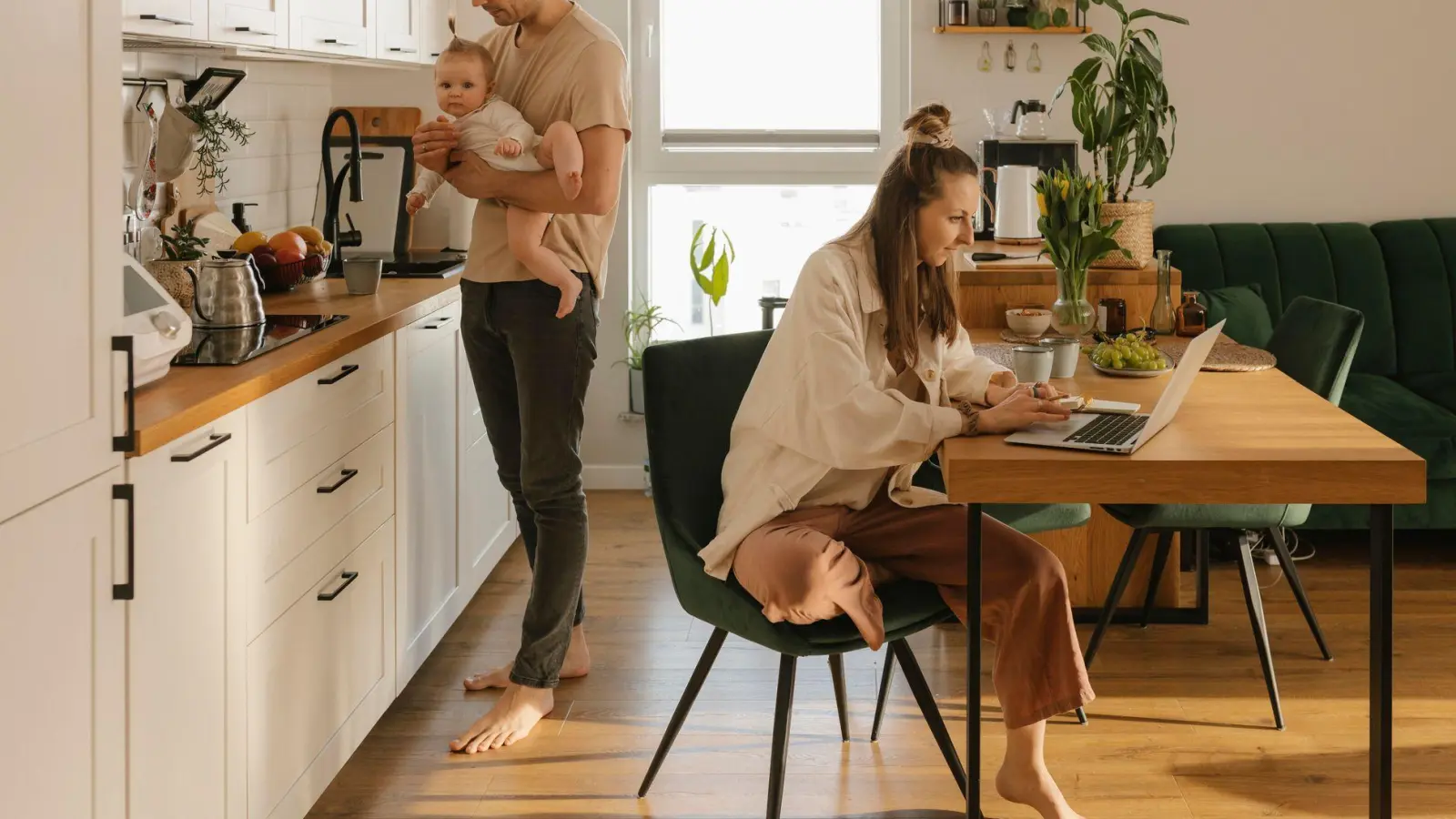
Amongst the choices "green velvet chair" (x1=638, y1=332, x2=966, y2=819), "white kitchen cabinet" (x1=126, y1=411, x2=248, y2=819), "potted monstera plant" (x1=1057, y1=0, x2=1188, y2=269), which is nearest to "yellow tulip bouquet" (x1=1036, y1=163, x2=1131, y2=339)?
"potted monstera plant" (x1=1057, y1=0, x2=1188, y2=269)

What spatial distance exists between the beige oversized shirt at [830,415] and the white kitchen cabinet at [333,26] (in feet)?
4.64

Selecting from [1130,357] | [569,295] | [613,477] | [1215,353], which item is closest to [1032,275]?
[1215,353]

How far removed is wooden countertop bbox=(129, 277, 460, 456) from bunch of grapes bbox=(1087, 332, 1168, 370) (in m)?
1.46

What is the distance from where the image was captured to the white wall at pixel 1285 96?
5.06 metres

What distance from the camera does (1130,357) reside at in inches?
116

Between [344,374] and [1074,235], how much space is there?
1.70 meters

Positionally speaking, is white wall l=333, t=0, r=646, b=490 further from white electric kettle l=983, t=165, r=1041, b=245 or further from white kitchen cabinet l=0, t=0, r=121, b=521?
white kitchen cabinet l=0, t=0, r=121, b=521

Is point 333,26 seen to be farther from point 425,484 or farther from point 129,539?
point 129,539

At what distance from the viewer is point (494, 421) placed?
3025 millimetres

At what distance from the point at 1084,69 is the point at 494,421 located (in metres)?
1.83

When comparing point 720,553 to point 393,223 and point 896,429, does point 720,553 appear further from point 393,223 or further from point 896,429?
point 393,223

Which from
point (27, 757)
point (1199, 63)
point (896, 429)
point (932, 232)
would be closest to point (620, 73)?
point (932, 232)

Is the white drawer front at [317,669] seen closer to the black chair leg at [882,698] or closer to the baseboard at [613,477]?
the black chair leg at [882,698]

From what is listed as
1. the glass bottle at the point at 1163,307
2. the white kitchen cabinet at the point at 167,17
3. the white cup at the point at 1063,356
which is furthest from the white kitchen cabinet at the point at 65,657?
the glass bottle at the point at 1163,307
